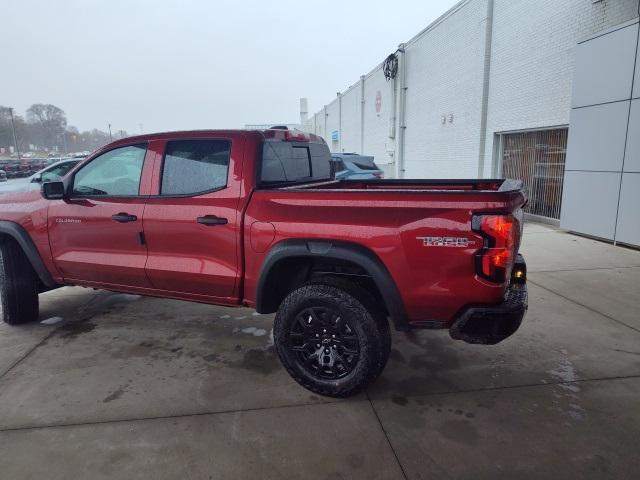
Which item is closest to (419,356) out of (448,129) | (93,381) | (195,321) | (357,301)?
(357,301)

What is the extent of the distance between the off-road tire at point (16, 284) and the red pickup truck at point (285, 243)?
13mm

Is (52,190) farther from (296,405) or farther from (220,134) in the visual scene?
(296,405)

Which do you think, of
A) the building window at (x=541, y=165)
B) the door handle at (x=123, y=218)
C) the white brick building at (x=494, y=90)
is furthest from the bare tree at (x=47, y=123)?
the door handle at (x=123, y=218)

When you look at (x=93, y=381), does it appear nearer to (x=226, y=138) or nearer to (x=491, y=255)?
(x=226, y=138)

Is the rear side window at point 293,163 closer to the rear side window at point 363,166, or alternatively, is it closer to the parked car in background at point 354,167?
the parked car in background at point 354,167

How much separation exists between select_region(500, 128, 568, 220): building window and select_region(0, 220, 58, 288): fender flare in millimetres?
9726

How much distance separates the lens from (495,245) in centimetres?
248

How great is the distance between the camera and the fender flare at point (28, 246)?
414 centimetres

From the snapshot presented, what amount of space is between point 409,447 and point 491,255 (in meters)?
1.21

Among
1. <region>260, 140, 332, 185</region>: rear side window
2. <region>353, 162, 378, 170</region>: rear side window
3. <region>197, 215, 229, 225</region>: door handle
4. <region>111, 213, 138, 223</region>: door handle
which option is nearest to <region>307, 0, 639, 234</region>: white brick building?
<region>353, 162, 378, 170</region>: rear side window

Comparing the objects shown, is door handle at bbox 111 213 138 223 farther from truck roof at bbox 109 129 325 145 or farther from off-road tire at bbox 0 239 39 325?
off-road tire at bbox 0 239 39 325

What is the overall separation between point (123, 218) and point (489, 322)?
9.61ft

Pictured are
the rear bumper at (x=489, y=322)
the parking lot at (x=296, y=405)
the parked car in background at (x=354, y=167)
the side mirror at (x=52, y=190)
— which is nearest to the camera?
the parking lot at (x=296, y=405)

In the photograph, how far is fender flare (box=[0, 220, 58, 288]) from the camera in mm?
4141
